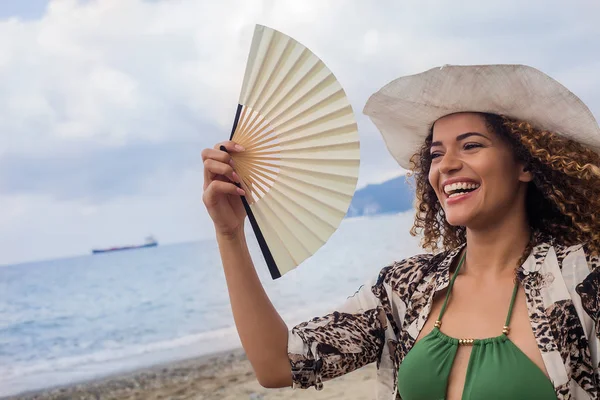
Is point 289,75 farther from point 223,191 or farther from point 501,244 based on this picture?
point 501,244

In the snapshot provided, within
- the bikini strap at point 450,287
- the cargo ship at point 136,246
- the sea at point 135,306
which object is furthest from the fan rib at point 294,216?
the cargo ship at point 136,246

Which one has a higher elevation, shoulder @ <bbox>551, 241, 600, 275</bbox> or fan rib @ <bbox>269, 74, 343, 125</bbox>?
fan rib @ <bbox>269, 74, 343, 125</bbox>

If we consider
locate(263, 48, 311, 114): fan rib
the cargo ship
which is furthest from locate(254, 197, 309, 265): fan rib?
the cargo ship

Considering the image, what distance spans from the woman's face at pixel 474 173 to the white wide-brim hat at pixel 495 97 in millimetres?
69

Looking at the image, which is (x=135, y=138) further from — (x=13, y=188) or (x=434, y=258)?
(x=434, y=258)

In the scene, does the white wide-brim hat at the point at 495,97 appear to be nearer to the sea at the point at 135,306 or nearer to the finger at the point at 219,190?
the finger at the point at 219,190

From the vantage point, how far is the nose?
1697mm

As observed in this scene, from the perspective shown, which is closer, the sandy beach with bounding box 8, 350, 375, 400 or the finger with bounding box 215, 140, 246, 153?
the finger with bounding box 215, 140, 246, 153

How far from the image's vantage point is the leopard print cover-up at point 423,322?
1468mm

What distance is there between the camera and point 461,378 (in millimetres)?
1585

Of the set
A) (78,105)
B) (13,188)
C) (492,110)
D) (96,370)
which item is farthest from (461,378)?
(13,188)

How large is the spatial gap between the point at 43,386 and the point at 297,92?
8.88 m

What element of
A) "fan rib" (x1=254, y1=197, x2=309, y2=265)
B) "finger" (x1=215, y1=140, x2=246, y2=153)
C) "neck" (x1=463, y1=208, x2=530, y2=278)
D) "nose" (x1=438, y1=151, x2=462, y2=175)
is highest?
"finger" (x1=215, y1=140, x2=246, y2=153)

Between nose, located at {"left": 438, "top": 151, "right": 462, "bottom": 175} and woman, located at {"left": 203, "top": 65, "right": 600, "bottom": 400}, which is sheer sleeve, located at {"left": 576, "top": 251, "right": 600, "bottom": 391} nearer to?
woman, located at {"left": 203, "top": 65, "right": 600, "bottom": 400}
